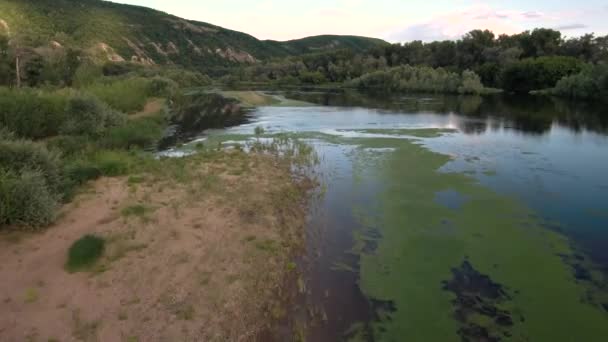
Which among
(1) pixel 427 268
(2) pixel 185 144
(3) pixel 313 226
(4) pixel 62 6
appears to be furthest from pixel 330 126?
(4) pixel 62 6

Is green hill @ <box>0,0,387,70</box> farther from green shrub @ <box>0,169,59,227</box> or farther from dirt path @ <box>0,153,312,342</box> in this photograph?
dirt path @ <box>0,153,312,342</box>

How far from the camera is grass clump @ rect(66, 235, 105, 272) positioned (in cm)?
685

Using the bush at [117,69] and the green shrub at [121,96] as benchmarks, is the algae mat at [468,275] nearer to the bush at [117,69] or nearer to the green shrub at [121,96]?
the green shrub at [121,96]

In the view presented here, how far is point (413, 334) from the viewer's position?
5574 mm

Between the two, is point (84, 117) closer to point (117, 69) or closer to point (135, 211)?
point (135, 211)

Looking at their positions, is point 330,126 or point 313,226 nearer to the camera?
point 313,226

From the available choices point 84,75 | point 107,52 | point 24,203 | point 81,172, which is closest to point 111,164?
point 81,172

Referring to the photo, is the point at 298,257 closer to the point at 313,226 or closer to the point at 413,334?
the point at 313,226

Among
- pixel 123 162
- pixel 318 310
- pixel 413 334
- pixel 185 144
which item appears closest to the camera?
Result: pixel 413 334

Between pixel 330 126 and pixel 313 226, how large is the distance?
59.3 ft

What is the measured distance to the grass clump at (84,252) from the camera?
6.85 meters

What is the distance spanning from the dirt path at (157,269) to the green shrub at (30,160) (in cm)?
77

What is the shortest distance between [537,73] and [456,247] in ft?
214

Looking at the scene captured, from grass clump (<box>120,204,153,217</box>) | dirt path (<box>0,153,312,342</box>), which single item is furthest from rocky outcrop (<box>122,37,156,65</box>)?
grass clump (<box>120,204,153,217</box>)
